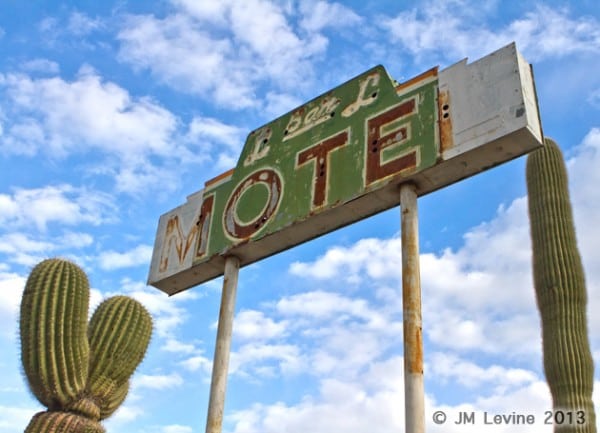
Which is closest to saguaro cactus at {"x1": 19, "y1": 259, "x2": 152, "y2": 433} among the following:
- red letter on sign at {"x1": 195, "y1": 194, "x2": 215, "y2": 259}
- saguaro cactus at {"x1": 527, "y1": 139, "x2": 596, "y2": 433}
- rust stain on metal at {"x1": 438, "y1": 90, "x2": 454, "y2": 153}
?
red letter on sign at {"x1": 195, "y1": 194, "x2": 215, "y2": 259}

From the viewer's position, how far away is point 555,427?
10.2 m

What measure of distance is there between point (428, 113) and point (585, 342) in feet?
15.0

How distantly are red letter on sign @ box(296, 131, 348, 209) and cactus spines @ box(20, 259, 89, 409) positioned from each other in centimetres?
341

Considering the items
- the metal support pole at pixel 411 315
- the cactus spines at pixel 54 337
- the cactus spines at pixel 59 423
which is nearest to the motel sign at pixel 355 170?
the metal support pole at pixel 411 315

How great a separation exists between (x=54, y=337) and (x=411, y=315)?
4379mm

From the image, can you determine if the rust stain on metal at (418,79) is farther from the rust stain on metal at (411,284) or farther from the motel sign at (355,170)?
the rust stain on metal at (411,284)

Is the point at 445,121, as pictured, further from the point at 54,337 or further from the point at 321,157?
the point at 54,337

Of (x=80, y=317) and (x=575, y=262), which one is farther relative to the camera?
(x=575, y=262)

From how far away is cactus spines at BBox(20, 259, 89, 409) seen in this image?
873 cm

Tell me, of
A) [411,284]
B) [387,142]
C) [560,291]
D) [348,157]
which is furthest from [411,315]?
[560,291]

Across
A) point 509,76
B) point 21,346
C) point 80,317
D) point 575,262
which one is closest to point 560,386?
point 575,262

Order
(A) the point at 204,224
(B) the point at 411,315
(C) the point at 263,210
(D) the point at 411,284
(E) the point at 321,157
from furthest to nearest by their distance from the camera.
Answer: (A) the point at 204,224, (C) the point at 263,210, (E) the point at 321,157, (D) the point at 411,284, (B) the point at 411,315

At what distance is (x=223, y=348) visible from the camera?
1021 centimetres

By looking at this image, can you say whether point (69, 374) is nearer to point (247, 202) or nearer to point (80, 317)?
point (80, 317)
